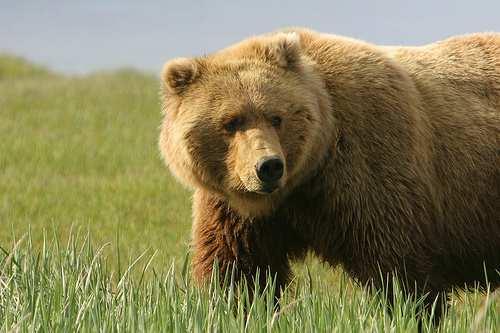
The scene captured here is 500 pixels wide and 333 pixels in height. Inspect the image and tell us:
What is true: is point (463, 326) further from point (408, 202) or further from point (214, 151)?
point (214, 151)

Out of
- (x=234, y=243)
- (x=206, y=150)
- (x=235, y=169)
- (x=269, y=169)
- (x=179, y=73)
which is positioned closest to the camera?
(x=269, y=169)

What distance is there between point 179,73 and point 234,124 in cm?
41

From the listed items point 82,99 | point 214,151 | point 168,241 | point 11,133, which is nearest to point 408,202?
point 214,151

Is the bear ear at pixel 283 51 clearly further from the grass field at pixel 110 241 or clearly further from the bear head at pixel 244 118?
the grass field at pixel 110 241

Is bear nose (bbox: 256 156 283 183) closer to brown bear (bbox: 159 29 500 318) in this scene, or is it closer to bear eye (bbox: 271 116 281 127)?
brown bear (bbox: 159 29 500 318)

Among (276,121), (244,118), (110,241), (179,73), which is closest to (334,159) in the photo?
(276,121)

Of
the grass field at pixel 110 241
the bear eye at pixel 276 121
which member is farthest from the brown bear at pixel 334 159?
the grass field at pixel 110 241

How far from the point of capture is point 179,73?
506 centimetres

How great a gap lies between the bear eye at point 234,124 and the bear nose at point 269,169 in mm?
345

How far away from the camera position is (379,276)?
507cm

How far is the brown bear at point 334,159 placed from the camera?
193 inches

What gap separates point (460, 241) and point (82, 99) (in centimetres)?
1166

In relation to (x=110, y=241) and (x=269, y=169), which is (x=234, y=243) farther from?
(x=110, y=241)

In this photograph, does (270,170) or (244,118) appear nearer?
(270,170)
